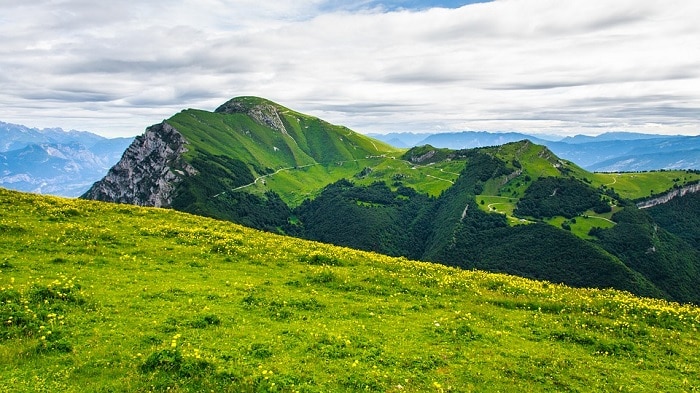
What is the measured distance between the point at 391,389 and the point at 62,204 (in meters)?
38.9

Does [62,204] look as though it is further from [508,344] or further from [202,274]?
[508,344]

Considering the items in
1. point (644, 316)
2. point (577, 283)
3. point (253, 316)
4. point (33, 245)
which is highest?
point (33, 245)

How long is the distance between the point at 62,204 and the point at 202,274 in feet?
74.6

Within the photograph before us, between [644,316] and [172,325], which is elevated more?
[172,325]

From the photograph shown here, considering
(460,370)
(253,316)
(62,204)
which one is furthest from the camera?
(62,204)

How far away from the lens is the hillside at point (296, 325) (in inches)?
611

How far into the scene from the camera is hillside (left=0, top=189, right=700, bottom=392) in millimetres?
15523

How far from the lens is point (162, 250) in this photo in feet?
102

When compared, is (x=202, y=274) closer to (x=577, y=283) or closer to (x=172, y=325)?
(x=172, y=325)

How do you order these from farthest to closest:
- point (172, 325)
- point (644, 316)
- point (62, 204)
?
point (62, 204)
point (644, 316)
point (172, 325)

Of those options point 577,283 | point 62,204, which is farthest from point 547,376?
point 577,283

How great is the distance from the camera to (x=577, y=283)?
19662 centimetres

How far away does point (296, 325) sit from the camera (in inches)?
801

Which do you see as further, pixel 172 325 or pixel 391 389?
pixel 172 325
